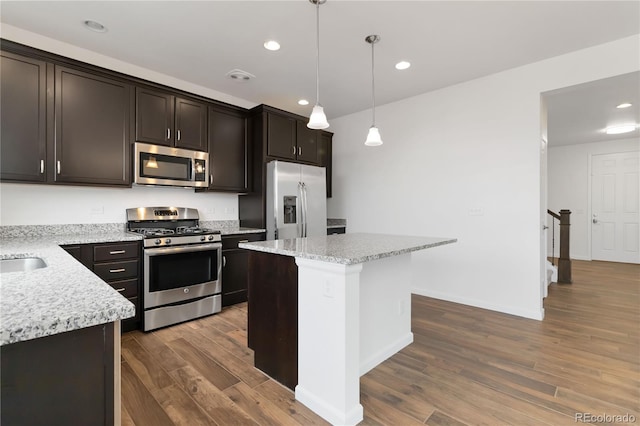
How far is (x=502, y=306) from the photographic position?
3484mm

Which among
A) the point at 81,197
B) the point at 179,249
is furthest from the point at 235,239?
the point at 81,197

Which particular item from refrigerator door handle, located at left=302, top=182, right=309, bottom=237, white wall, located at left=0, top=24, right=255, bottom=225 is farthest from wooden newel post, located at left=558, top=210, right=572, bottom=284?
→ white wall, located at left=0, top=24, right=255, bottom=225

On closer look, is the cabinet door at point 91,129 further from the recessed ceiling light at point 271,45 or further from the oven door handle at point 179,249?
the recessed ceiling light at point 271,45

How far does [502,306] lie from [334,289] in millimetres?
2773

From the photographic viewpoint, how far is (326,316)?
5.69 feet

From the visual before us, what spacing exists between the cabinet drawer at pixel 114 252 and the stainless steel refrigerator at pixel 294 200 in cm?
153

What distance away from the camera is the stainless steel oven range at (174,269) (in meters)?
2.96

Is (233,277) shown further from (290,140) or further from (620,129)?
(620,129)

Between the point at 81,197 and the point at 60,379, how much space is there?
3.04m

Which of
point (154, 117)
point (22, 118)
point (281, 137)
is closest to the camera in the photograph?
point (22, 118)

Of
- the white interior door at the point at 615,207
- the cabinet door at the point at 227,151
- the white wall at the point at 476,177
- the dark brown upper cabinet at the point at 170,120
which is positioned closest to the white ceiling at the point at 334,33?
the white wall at the point at 476,177

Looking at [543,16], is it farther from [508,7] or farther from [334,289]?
[334,289]

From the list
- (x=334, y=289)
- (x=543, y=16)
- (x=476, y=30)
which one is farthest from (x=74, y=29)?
(x=543, y=16)

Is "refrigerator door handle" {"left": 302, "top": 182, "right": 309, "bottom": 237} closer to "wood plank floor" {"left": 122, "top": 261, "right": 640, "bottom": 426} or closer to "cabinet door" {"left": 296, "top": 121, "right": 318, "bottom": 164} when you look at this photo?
"cabinet door" {"left": 296, "top": 121, "right": 318, "bottom": 164}
